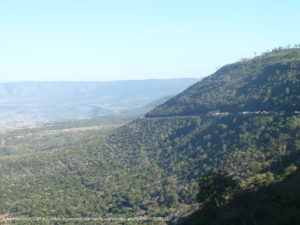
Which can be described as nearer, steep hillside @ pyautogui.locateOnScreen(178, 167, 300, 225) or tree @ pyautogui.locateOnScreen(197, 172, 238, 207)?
steep hillside @ pyautogui.locateOnScreen(178, 167, 300, 225)

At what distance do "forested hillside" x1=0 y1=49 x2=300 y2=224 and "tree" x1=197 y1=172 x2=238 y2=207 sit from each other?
267cm

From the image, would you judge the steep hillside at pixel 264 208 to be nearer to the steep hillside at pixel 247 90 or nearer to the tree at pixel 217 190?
the tree at pixel 217 190

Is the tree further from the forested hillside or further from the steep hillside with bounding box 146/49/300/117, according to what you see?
the steep hillside with bounding box 146/49/300/117

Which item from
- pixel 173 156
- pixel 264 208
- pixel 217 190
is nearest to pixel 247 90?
pixel 173 156

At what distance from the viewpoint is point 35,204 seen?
57.9 metres

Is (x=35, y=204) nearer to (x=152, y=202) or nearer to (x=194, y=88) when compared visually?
(x=152, y=202)

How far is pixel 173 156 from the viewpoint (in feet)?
231

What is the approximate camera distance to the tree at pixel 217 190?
3191 centimetres

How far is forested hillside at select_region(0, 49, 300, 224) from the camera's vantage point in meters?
52.4

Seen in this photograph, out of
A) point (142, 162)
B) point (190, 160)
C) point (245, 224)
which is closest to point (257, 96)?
point (190, 160)

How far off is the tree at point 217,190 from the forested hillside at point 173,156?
267cm

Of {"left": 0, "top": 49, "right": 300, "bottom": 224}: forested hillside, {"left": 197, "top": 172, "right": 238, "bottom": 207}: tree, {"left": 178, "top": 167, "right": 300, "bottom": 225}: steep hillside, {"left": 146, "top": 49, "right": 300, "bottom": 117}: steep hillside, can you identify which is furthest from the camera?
{"left": 146, "top": 49, "right": 300, "bottom": 117}: steep hillside

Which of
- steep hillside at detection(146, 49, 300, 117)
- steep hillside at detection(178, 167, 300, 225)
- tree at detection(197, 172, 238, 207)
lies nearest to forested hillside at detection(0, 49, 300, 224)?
steep hillside at detection(146, 49, 300, 117)

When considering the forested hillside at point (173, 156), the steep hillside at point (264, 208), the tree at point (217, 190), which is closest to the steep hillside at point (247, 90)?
the forested hillside at point (173, 156)
